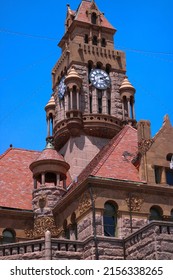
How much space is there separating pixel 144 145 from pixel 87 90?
14.4 m

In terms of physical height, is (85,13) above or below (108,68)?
above

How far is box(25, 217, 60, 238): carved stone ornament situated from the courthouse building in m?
0.07

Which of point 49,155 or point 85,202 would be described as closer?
point 85,202

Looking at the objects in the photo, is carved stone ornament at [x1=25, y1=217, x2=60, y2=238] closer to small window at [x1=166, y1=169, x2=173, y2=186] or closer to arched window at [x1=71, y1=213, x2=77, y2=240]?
arched window at [x1=71, y1=213, x2=77, y2=240]

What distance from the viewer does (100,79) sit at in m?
50.8

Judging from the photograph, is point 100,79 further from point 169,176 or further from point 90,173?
point 90,173

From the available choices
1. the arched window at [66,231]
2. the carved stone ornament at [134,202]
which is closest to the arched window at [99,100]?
the arched window at [66,231]

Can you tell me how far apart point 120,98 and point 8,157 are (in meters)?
11.4

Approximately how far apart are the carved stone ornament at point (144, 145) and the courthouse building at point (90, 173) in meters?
0.06

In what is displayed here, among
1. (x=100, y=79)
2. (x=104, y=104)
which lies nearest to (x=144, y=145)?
(x=104, y=104)

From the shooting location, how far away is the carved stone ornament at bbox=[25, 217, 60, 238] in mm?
37656

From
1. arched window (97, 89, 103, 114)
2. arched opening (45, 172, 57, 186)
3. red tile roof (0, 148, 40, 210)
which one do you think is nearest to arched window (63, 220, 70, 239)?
red tile roof (0, 148, 40, 210)

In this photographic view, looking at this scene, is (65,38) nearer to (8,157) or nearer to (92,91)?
(92,91)
